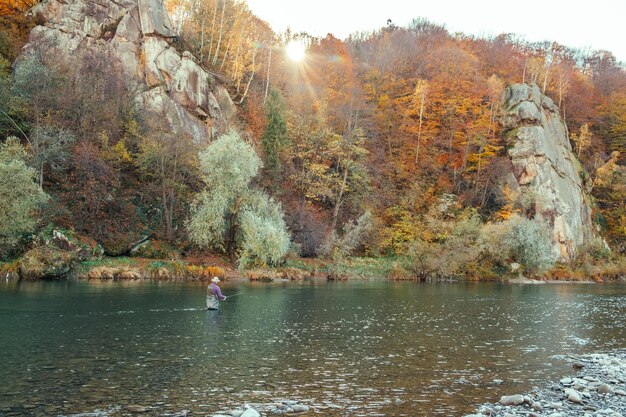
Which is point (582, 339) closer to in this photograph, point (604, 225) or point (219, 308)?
point (219, 308)

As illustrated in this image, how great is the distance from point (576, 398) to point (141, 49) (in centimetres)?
6865

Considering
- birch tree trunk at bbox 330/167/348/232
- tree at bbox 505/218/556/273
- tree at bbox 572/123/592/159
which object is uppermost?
tree at bbox 572/123/592/159

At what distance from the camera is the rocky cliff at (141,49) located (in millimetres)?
65688

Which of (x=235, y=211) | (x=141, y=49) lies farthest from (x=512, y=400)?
(x=141, y=49)

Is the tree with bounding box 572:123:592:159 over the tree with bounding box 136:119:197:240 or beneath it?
Result: over

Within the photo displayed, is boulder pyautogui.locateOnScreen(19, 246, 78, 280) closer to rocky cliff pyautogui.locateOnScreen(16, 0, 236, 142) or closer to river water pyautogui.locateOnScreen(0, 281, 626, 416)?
river water pyautogui.locateOnScreen(0, 281, 626, 416)

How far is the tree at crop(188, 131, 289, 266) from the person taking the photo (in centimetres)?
5188

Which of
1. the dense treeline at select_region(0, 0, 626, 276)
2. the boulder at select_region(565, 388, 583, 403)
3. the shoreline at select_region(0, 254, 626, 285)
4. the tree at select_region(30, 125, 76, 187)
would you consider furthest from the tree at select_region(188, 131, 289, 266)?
the boulder at select_region(565, 388, 583, 403)

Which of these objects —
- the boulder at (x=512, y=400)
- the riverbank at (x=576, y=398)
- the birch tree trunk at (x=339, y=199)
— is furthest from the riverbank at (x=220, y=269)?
the boulder at (x=512, y=400)

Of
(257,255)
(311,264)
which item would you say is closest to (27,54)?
(257,255)

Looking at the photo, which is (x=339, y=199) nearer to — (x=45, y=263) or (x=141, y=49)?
(x=141, y=49)

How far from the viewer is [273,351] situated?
19156mm

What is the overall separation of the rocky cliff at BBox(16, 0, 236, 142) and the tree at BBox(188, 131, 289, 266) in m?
14.4

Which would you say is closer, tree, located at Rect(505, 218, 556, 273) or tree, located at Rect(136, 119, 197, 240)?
tree, located at Rect(136, 119, 197, 240)
